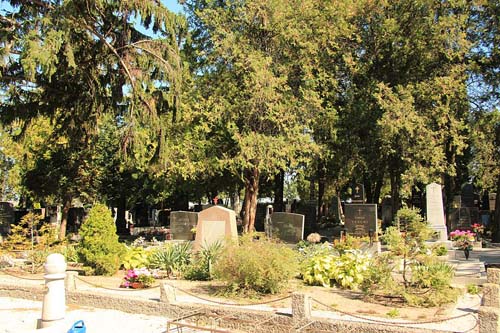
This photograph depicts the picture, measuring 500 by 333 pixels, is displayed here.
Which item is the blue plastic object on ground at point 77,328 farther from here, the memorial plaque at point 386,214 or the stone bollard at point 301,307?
the memorial plaque at point 386,214

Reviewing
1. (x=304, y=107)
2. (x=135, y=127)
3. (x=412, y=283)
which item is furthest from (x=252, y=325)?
(x=304, y=107)

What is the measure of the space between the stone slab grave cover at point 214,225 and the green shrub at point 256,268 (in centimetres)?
396

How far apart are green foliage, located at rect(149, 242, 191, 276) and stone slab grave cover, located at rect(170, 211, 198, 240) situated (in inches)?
273

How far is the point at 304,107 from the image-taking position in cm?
2328

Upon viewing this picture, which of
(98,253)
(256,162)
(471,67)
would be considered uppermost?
(471,67)

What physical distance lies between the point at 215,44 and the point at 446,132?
12.4 m

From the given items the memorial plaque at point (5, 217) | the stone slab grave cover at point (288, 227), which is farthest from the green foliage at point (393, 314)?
the memorial plaque at point (5, 217)

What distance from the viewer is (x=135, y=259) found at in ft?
48.9

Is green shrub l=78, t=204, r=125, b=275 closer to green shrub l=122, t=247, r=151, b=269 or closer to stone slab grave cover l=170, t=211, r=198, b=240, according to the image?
green shrub l=122, t=247, r=151, b=269

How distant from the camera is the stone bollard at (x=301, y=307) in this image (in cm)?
799

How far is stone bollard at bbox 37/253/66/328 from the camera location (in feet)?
24.3

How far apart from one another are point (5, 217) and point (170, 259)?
53.6ft

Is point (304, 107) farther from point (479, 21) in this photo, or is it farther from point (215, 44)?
point (479, 21)

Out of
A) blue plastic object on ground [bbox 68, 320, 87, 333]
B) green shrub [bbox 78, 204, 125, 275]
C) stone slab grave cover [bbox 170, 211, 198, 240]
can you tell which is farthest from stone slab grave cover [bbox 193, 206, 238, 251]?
blue plastic object on ground [bbox 68, 320, 87, 333]
